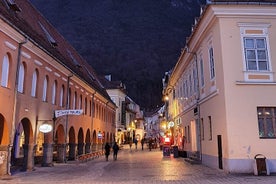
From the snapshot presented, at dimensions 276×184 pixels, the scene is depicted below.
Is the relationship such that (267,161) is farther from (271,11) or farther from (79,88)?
(79,88)

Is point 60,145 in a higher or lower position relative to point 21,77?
lower

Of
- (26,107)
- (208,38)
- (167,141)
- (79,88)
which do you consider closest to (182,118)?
(167,141)

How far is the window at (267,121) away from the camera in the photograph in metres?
15.6

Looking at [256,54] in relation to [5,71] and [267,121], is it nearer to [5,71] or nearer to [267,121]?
[267,121]

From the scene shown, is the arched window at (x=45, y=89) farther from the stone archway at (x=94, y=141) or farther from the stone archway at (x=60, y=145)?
the stone archway at (x=94, y=141)

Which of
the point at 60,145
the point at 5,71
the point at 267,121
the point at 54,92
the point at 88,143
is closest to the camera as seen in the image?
the point at 5,71

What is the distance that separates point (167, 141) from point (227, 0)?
65.9ft

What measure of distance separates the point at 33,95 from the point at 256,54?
12864mm

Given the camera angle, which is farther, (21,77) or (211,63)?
(211,63)

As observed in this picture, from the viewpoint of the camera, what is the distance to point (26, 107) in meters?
17.0

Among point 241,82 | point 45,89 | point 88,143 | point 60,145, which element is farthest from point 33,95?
point 88,143

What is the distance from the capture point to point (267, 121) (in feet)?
51.5

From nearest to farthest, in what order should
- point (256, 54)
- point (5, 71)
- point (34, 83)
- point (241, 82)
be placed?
point (5, 71)
point (241, 82)
point (256, 54)
point (34, 83)

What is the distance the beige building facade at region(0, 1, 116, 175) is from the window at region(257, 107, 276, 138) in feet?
35.3
